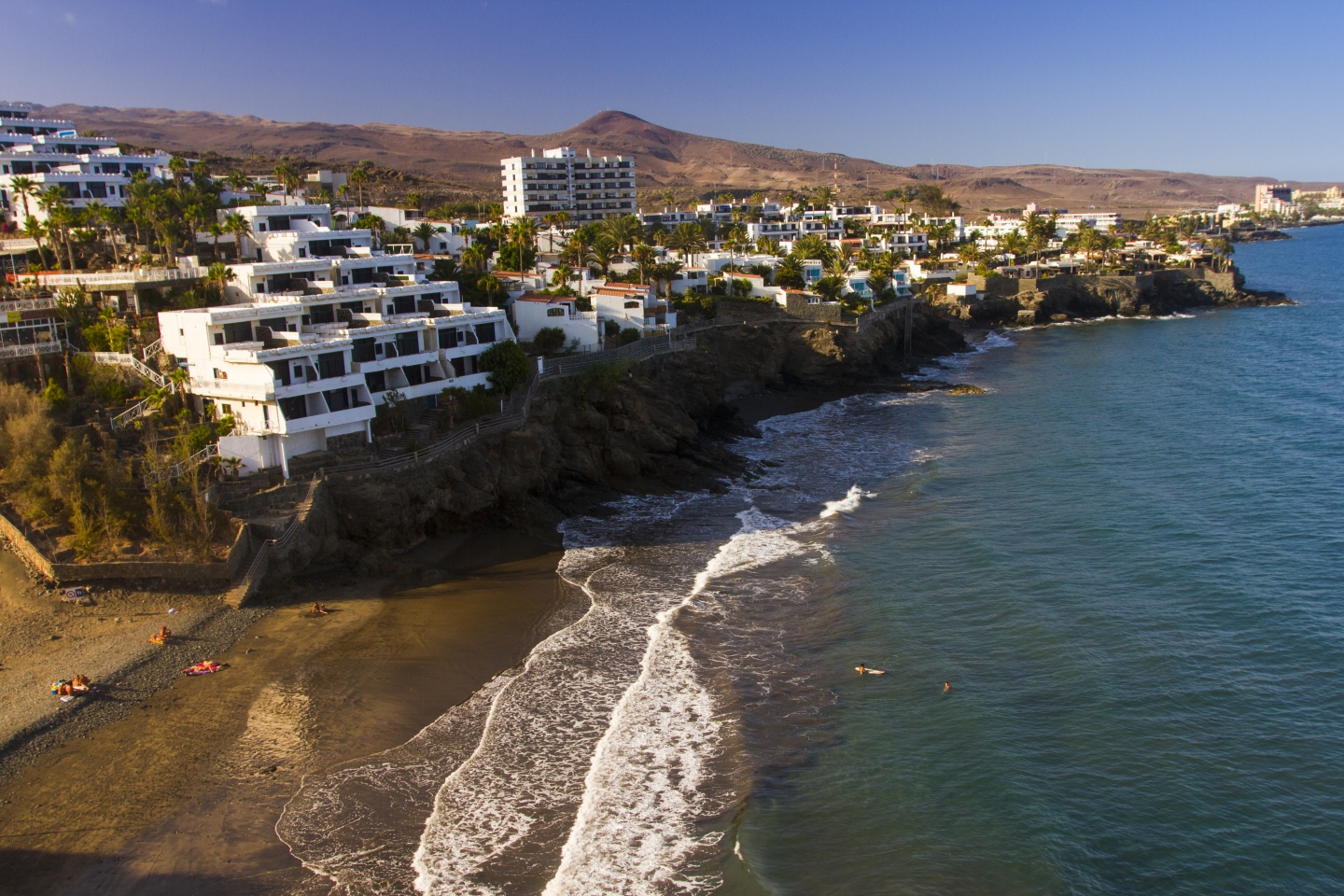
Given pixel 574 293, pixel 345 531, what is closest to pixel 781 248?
pixel 574 293

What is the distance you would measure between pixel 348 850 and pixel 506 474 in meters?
22.4

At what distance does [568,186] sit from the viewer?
461ft

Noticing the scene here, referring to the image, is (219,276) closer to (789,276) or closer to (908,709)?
(908,709)

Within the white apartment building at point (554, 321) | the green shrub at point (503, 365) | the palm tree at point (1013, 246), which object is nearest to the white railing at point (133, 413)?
the green shrub at point (503, 365)

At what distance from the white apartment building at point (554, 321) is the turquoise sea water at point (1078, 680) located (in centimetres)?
1942

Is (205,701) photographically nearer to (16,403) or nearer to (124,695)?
(124,695)

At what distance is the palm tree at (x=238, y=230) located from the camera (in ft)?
187

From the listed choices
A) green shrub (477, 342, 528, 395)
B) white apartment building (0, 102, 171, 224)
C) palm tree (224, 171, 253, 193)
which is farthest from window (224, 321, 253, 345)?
palm tree (224, 171, 253, 193)

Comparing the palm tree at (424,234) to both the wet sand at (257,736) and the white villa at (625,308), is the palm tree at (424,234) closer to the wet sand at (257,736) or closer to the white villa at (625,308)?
the white villa at (625,308)

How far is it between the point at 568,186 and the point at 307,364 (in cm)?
11000

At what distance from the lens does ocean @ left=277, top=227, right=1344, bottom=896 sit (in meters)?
19.6

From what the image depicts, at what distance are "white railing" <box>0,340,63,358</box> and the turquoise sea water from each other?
1393 inches

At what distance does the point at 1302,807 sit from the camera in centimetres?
2092

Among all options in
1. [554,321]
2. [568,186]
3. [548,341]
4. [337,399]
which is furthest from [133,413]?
[568,186]
